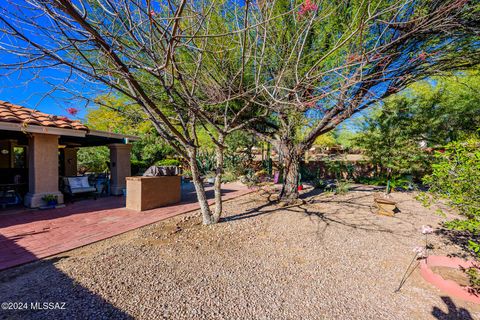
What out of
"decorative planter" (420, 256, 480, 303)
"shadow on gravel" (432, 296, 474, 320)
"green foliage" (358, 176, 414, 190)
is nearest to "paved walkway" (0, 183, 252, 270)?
"shadow on gravel" (432, 296, 474, 320)

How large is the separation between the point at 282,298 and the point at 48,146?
26.5 feet

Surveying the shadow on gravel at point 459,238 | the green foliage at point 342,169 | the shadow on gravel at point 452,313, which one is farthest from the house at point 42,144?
the green foliage at point 342,169

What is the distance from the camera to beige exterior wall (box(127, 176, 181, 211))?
677cm

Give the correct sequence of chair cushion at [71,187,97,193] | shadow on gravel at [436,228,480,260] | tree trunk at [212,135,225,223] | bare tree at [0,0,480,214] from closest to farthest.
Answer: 1. bare tree at [0,0,480,214]
2. shadow on gravel at [436,228,480,260]
3. tree trunk at [212,135,225,223]
4. chair cushion at [71,187,97,193]

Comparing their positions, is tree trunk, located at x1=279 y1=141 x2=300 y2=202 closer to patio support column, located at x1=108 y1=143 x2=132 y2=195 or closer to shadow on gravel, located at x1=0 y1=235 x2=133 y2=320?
shadow on gravel, located at x1=0 y1=235 x2=133 y2=320

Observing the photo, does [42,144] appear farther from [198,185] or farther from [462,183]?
[462,183]

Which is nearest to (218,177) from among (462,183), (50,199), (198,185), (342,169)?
(198,185)

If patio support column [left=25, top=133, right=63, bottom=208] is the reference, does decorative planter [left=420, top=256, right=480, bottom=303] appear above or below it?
below

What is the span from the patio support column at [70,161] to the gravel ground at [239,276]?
9.83 m

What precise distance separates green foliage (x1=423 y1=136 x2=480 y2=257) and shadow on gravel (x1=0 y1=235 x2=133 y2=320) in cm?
421

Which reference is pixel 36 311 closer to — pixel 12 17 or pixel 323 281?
pixel 12 17

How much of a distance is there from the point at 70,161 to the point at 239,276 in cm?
1310

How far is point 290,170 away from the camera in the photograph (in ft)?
26.2

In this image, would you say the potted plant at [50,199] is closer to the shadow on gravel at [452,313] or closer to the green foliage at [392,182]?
the shadow on gravel at [452,313]
